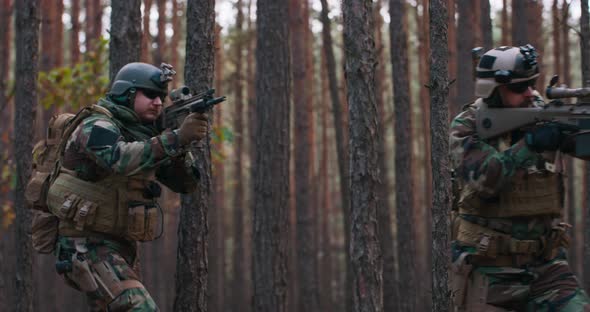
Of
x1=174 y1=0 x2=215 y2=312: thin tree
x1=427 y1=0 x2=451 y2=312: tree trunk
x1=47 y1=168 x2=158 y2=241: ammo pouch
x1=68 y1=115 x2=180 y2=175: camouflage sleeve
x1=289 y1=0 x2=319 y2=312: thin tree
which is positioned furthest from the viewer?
x1=289 y1=0 x2=319 y2=312: thin tree

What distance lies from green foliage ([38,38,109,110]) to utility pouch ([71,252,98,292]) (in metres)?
7.56

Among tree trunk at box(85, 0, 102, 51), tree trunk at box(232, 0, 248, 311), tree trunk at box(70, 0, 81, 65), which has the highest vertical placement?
tree trunk at box(85, 0, 102, 51)

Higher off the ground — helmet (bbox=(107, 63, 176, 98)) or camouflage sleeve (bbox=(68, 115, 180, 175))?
helmet (bbox=(107, 63, 176, 98))

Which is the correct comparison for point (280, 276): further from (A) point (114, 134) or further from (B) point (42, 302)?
(B) point (42, 302)

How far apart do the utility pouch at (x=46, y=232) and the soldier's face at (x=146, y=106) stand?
41.6 inches

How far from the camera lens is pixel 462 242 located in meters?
5.76

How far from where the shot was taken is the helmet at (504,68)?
5539mm

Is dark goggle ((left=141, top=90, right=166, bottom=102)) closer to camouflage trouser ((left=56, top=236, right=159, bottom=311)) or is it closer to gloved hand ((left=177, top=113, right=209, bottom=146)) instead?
gloved hand ((left=177, top=113, right=209, bottom=146))

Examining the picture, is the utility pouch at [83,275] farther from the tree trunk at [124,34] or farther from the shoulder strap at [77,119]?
the tree trunk at [124,34]

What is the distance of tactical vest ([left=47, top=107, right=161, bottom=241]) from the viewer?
20.6 ft

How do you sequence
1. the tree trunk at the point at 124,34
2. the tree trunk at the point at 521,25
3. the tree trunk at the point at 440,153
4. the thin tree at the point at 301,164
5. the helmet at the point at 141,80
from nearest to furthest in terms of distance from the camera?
1. the helmet at the point at 141,80
2. the tree trunk at the point at 440,153
3. the tree trunk at the point at 124,34
4. the tree trunk at the point at 521,25
5. the thin tree at the point at 301,164

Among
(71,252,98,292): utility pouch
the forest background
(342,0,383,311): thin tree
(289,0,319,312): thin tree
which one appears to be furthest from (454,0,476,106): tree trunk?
(71,252,98,292): utility pouch

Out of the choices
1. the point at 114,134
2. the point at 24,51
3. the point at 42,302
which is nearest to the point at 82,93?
the point at 24,51

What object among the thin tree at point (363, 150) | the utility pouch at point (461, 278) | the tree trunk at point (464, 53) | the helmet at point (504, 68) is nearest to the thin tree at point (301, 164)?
the tree trunk at point (464, 53)
